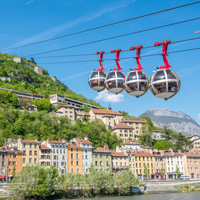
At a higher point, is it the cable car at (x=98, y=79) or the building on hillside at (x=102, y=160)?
the cable car at (x=98, y=79)

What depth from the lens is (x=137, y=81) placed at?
451 inches

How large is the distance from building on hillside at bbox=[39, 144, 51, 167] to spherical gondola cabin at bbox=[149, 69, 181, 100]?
57.0m

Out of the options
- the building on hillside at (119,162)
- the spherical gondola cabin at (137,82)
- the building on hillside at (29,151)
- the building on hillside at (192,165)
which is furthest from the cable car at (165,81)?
the building on hillside at (192,165)

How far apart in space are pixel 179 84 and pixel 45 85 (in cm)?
14546

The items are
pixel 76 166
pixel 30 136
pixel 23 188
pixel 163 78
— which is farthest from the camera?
pixel 30 136

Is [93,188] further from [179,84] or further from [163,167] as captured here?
[179,84]

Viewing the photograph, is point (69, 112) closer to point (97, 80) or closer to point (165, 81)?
point (97, 80)

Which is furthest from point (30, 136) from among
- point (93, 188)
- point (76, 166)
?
point (93, 188)

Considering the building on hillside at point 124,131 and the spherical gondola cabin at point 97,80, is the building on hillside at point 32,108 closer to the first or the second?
the building on hillside at point 124,131

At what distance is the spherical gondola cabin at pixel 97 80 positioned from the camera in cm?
1321

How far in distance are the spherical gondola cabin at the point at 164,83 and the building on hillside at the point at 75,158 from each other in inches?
2339

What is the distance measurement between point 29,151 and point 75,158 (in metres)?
10.8

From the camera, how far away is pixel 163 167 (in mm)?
82188

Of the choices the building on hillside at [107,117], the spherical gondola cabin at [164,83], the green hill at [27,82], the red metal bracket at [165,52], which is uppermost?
the green hill at [27,82]
